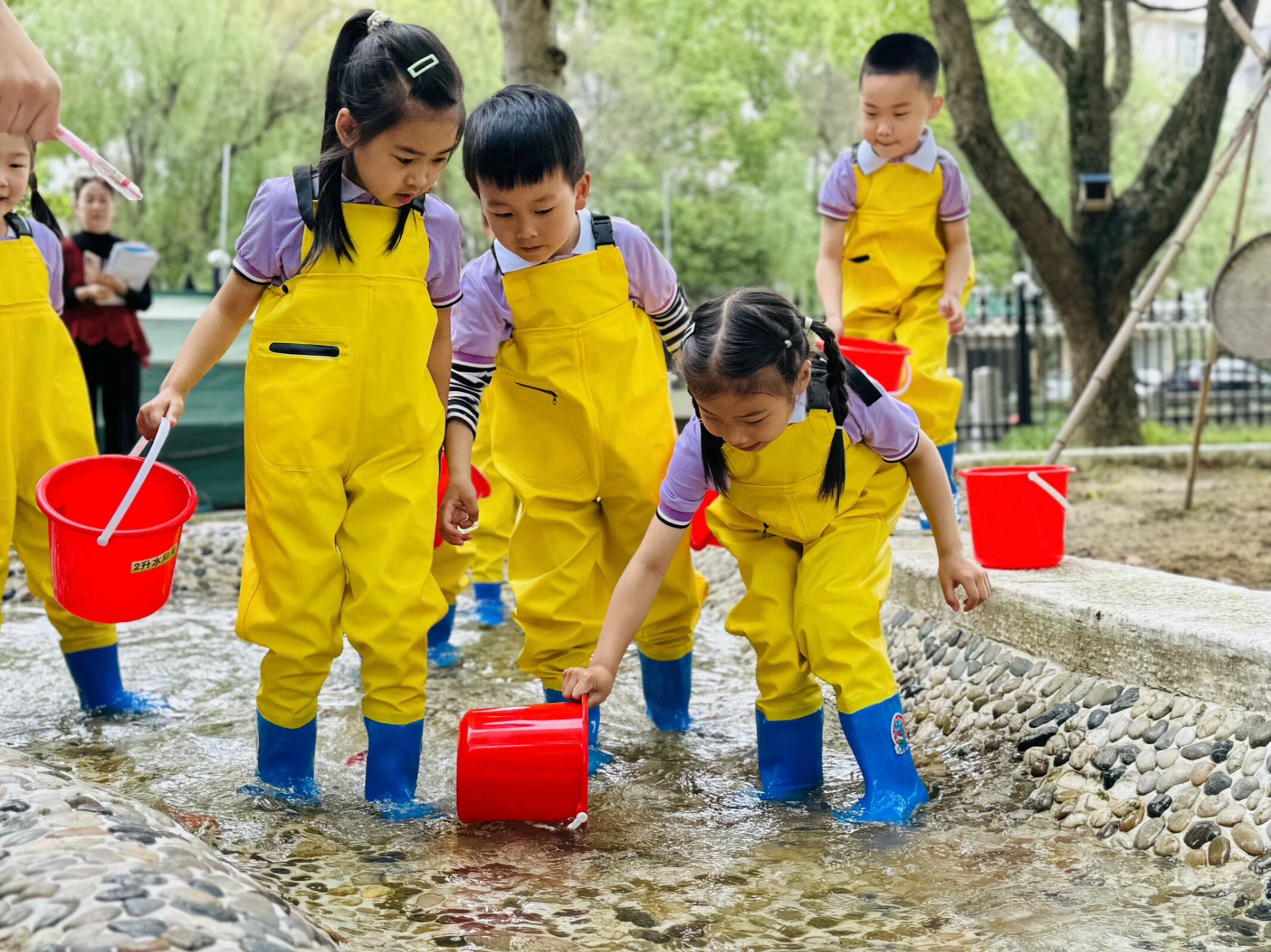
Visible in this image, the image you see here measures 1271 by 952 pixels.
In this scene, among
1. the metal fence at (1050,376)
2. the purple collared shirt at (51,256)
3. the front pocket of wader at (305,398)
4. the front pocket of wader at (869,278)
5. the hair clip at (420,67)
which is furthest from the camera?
the metal fence at (1050,376)

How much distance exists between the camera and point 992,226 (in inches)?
1139

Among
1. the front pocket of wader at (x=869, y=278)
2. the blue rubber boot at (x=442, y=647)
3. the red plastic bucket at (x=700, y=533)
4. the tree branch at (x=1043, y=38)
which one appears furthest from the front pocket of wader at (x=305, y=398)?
the tree branch at (x=1043, y=38)

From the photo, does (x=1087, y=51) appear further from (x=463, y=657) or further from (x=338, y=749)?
(x=338, y=749)

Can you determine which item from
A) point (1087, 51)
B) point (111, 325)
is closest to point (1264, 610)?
point (111, 325)

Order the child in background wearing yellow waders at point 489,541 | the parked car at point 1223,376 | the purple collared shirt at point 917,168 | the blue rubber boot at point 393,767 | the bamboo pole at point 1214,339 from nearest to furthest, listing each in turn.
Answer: the blue rubber boot at point 393,767
the purple collared shirt at point 917,168
the child in background wearing yellow waders at point 489,541
the bamboo pole at point 1214,339
the parked car at point 1223,376

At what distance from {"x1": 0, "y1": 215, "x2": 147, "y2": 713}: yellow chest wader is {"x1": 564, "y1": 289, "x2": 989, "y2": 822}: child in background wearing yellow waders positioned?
164cm

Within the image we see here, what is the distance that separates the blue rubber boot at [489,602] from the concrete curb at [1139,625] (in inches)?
76.6

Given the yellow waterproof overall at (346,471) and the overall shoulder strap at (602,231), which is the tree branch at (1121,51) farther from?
the yellow waterproof overall at (346,471)

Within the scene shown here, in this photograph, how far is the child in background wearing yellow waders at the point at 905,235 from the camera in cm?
460

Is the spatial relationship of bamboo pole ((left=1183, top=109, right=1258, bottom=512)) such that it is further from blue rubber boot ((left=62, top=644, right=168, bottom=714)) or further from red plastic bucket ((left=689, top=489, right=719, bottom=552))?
blue rubber boot ((left=62, top=644, right=168, bottom=714))

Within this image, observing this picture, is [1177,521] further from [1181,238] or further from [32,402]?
[32,402]

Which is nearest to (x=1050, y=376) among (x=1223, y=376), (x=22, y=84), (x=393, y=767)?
(x=1223, y=376)

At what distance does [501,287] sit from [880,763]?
1426 millimetres

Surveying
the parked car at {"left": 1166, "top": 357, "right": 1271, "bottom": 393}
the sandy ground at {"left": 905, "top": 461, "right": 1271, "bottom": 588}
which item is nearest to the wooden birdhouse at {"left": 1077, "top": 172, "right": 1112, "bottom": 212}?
the sandy ground at {"left": 905, "top": 461, "right": 1271, "bottom": 588}
